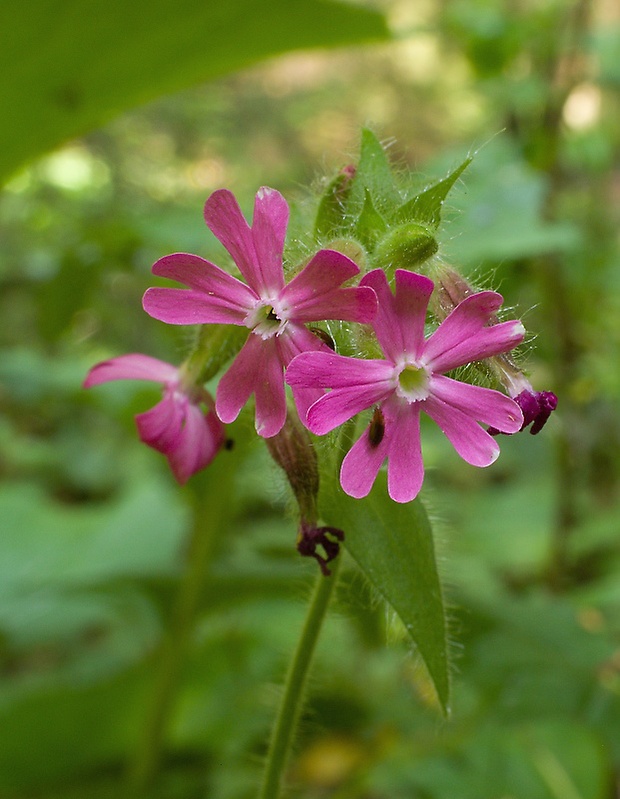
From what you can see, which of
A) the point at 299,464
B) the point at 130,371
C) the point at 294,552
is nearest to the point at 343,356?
the point at 299,464

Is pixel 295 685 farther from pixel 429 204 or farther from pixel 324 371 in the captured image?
pixel 429 204

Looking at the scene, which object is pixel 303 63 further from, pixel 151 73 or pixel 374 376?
pixel 374 376

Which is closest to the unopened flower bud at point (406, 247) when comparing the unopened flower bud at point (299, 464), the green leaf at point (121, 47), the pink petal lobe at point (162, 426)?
the unopened flower bud at point (299, 464)

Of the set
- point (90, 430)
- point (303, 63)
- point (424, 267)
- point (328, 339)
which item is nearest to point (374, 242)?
point (424, 267)

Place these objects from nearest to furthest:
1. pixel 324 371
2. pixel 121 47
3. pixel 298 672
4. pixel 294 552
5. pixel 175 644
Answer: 1. pixel 324 371
2. pixel 298 672
3. pixel 175 644
4. pixel 121 47
5. pixel 294 552

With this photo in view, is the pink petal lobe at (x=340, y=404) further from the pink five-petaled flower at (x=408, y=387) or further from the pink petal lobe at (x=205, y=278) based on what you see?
the pink petal lobe at (x=205, y=278)

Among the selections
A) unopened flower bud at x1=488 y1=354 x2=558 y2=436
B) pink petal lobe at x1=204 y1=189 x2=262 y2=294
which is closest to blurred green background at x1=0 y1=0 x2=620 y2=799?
unopened flower bud at x1=488 y1=354 x2=558 y2=436

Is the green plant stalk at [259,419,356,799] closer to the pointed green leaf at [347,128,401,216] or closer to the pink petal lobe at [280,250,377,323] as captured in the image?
the pink petal lobe at [280,250,377,323]
